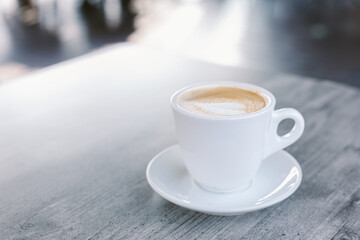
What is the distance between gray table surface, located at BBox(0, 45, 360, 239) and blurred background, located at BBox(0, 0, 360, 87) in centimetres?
125

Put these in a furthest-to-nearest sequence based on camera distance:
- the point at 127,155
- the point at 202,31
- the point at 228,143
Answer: the point at 202,31, the point at 127,155, the point at 228,143

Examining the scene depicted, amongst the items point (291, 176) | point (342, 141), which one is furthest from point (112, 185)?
point (342, 141)

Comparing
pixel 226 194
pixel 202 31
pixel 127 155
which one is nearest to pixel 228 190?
pixel 226 194

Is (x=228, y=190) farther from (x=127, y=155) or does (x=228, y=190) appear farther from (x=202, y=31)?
(x=202, y=31)

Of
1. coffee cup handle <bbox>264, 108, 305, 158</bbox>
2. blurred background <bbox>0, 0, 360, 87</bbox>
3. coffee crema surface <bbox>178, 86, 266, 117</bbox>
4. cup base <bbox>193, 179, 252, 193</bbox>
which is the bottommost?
blurred background <bbox>0, 0, 360, 87</bbox>

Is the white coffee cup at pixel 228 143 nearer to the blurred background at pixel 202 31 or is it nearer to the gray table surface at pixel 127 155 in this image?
the gray table surface at pixel 127 155

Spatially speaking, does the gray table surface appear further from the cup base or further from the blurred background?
the blurred background

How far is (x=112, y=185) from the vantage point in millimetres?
509

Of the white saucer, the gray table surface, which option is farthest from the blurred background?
the white saucer

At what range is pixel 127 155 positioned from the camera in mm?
573

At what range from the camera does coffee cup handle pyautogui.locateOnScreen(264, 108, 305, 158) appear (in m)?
0.48

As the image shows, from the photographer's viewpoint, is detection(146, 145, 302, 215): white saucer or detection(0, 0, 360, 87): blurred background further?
detection(0, 0, 360, 87): blurred background

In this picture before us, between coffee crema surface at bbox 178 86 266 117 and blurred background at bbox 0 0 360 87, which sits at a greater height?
coffee crema surface at bbox 178 86 266 117

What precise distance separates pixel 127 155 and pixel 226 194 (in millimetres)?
164
